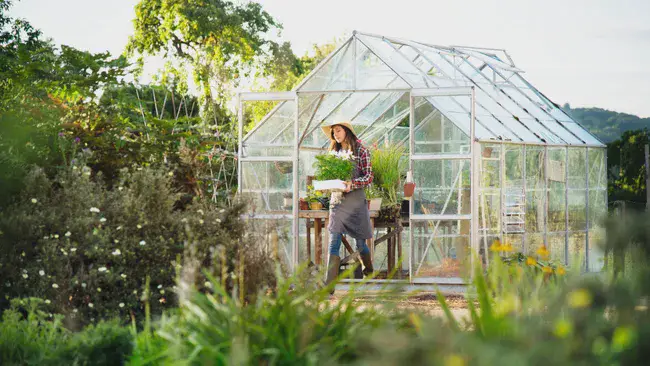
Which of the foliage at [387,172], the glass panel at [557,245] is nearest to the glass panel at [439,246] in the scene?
the foliage at [387,172]

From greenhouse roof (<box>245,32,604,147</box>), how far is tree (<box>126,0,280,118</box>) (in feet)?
37.0

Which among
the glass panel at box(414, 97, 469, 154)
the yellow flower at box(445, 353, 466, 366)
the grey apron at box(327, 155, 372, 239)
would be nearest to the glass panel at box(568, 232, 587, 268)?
the glass panel at box(414, 97, 469, 154)

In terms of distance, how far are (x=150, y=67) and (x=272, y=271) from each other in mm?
19583

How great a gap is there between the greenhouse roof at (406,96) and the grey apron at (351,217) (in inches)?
67.6

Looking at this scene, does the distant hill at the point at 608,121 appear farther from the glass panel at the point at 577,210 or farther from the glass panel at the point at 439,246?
the glass panel at the point at 439,246

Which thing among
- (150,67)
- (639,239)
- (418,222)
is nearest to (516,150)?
(418,222)

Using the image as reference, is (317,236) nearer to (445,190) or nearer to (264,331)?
(445,190)

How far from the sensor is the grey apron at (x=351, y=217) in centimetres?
880

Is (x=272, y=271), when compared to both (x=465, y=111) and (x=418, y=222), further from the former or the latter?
(x=465, y=111)

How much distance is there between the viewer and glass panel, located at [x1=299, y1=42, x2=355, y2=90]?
1036 centimetres

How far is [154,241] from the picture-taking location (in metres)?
5.36

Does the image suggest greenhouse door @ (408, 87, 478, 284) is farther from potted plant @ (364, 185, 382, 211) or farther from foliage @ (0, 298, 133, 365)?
foliage @ (0, 298, 133, 365)

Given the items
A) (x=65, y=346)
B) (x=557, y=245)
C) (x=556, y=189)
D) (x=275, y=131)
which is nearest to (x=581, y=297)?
(x=65, y=346)

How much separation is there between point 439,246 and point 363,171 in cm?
168
